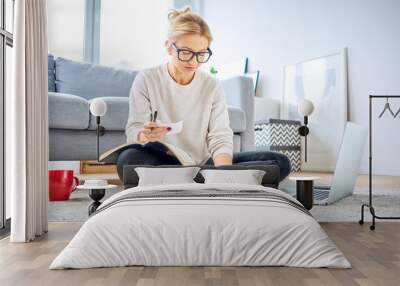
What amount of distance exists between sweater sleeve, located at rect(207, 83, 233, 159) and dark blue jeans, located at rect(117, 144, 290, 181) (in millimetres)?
114

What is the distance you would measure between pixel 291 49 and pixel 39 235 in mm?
4472

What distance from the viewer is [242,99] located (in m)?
3.87

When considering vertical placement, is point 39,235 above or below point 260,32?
below

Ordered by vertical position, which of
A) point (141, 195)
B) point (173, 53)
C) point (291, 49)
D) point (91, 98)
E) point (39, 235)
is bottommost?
point (39, 235)

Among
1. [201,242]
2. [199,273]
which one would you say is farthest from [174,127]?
[199,273]

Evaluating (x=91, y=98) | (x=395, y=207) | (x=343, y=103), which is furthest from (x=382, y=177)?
(x=91, y=98)

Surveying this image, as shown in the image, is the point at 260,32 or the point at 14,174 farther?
the point at 260,32

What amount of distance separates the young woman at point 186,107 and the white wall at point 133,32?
0.53 ft

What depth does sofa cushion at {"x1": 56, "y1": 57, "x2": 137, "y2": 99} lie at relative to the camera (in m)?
3.94

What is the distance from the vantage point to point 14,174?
7.98 feet

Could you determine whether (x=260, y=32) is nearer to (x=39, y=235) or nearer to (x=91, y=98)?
(x=91, y=98)

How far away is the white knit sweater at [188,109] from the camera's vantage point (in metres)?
3.41

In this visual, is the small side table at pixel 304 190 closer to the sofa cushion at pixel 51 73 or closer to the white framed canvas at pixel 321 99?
the sofa cushion at pixel 51 73

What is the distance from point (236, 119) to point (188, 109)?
461 millimetres
